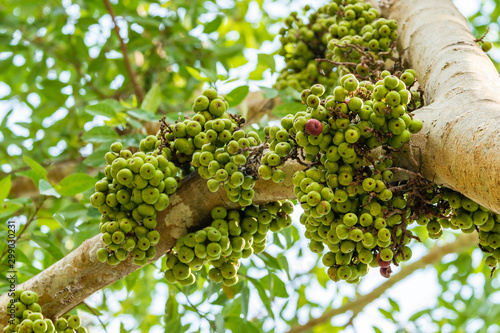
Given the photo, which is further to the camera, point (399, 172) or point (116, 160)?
point (116, 160)

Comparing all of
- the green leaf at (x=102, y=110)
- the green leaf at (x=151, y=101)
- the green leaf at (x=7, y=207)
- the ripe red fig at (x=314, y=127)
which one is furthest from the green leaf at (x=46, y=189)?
the ripe red fig at (x=314, y=127)

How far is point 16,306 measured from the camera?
86.9 inches

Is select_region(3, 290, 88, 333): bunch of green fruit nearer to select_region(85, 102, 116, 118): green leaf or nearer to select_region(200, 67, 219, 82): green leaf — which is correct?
select_region(85, 102, 116, 118): green leaf

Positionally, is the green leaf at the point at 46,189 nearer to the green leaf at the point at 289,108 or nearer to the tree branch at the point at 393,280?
the green leaf at the point at 289,108

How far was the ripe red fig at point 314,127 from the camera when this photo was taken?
5.76 ft

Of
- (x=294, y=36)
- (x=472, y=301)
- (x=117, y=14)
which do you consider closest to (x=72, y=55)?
(x=117, y=14)

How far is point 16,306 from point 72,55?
11.3ft

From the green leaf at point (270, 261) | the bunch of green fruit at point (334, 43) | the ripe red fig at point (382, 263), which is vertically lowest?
the green leaf at point (270, 261)

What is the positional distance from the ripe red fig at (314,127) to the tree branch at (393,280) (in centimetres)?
311

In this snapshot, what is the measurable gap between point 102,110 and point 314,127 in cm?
203

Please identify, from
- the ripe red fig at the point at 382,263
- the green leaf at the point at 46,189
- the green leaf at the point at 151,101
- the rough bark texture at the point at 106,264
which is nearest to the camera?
the ripe red fig at the point at 382,263

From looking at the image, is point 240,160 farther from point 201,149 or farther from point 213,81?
point 213,81

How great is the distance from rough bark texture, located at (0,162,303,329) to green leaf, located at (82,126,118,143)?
102 cm

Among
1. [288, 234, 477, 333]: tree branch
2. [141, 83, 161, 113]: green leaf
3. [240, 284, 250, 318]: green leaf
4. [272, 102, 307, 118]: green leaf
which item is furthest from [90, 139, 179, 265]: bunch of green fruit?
[288, 234, 477, 333]: tree branch
